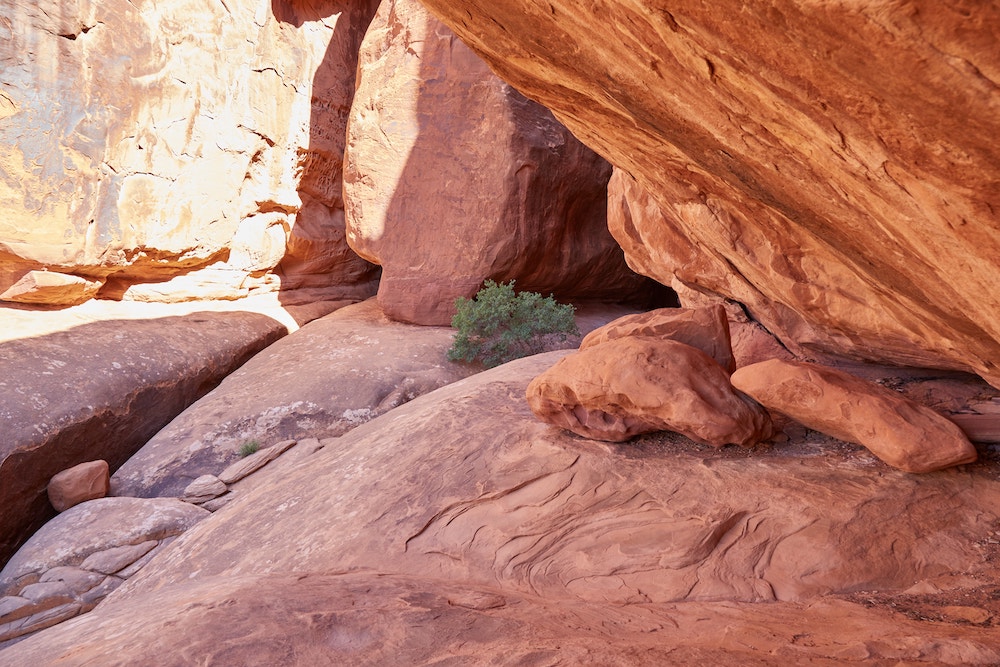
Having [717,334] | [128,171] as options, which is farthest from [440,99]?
[717,334]

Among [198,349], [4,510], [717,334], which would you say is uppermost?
[717,334]

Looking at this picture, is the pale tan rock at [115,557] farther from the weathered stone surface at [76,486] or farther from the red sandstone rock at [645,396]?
the red sandstone rock at [645,396]

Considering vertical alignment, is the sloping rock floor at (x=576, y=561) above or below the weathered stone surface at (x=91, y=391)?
above

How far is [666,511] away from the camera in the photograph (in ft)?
11.0

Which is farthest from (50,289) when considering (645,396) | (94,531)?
(645,396)

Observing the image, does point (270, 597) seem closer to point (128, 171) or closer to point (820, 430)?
point (820, 430)

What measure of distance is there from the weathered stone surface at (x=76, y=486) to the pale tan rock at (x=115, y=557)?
112 cm

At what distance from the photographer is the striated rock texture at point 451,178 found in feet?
28.9

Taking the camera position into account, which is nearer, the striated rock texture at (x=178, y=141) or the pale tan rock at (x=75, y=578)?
the pale tan rock at (x=75, y=578)

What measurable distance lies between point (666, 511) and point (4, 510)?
5963mm

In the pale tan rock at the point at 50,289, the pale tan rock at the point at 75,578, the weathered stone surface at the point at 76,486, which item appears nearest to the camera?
the pale tan rock at the point at 75,578

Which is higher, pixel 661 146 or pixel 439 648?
pixel 661 146

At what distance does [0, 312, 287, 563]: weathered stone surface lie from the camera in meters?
6.20

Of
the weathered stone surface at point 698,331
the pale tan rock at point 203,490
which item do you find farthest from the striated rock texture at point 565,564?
the pale tan rock at point 203,490
